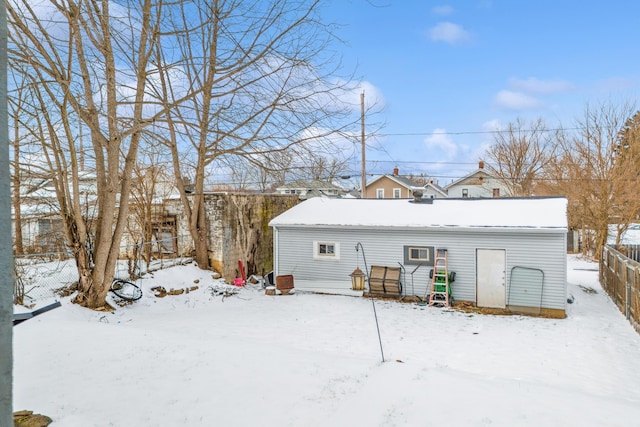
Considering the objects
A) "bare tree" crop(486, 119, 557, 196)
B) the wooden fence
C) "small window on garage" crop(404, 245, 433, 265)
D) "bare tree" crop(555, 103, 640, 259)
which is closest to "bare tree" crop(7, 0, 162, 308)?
"small window on garage" crop(404, 245, 433, 265)

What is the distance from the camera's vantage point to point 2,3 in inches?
69.4

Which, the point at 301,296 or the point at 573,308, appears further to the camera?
the point at 301,296

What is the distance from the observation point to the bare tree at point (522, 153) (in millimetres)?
26480

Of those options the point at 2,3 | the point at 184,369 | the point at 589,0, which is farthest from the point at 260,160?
the point at 589,0

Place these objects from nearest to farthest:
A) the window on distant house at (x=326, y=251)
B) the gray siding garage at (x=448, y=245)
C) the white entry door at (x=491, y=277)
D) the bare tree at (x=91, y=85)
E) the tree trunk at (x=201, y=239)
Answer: the bare tree at (x=91, y=85) < the gray siding garage at (x=448, y=245) < the white entry door at (x=491, y=277) < the window on distant house at (x=326, y=251) < the tree trunk at (x=201, y=239)

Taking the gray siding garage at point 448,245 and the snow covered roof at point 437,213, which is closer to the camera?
the gray siding garage at point 448,245

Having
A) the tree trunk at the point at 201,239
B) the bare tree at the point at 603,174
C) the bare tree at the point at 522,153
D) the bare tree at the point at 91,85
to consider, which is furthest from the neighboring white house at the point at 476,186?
the bare tree at the point at 91,85

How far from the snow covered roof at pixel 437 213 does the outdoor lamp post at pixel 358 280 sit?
1.43 metres

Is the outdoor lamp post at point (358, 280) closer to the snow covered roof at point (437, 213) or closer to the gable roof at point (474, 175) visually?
the snow covered roof at point (437, 213)

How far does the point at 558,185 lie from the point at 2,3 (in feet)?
82.5

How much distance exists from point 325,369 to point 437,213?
766cm

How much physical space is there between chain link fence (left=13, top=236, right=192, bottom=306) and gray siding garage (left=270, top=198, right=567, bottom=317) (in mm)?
3423

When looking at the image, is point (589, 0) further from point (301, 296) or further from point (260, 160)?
point (301, 296)

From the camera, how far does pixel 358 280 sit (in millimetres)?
11805
